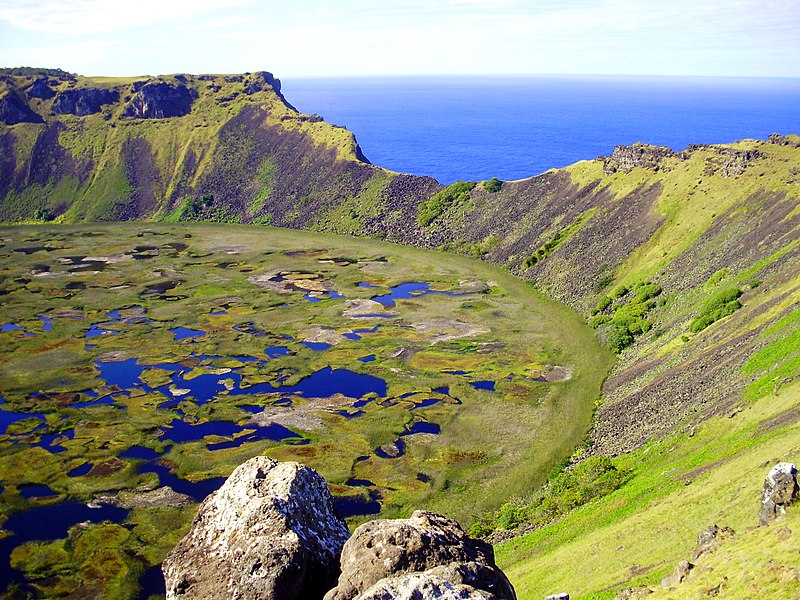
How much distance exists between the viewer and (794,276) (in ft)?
247

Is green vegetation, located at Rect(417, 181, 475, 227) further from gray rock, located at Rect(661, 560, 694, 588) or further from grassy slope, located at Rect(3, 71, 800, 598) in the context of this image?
gray rock, located at Rect(661, 560, 694, 588)

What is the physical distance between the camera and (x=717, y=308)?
8212cm

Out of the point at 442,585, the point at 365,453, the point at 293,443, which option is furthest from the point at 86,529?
the point at 442,585

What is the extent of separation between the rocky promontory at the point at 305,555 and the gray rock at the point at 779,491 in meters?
17.0

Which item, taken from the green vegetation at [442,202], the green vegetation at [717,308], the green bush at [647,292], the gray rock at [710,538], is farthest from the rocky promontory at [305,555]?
the green vegetation at [442,202]

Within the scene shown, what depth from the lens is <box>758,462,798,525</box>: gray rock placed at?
30.2 meters

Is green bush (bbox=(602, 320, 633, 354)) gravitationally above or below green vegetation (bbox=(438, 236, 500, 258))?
below

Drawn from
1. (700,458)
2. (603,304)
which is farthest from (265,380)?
(603,304)

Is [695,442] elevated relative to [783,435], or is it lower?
lower

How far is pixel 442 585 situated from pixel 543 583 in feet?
79.3

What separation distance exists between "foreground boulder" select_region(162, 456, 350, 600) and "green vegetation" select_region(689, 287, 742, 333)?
7044 cm

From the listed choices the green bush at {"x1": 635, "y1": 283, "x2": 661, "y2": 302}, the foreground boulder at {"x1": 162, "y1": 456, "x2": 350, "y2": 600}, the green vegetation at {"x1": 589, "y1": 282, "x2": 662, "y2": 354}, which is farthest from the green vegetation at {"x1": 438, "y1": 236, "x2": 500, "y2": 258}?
the foreground boulder at {"x1": 162, "y1": 456, "x2": 350, "y2": 600}

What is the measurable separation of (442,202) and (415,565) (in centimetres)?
16420

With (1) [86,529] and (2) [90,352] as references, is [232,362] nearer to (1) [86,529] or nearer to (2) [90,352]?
(2) [90,352]
